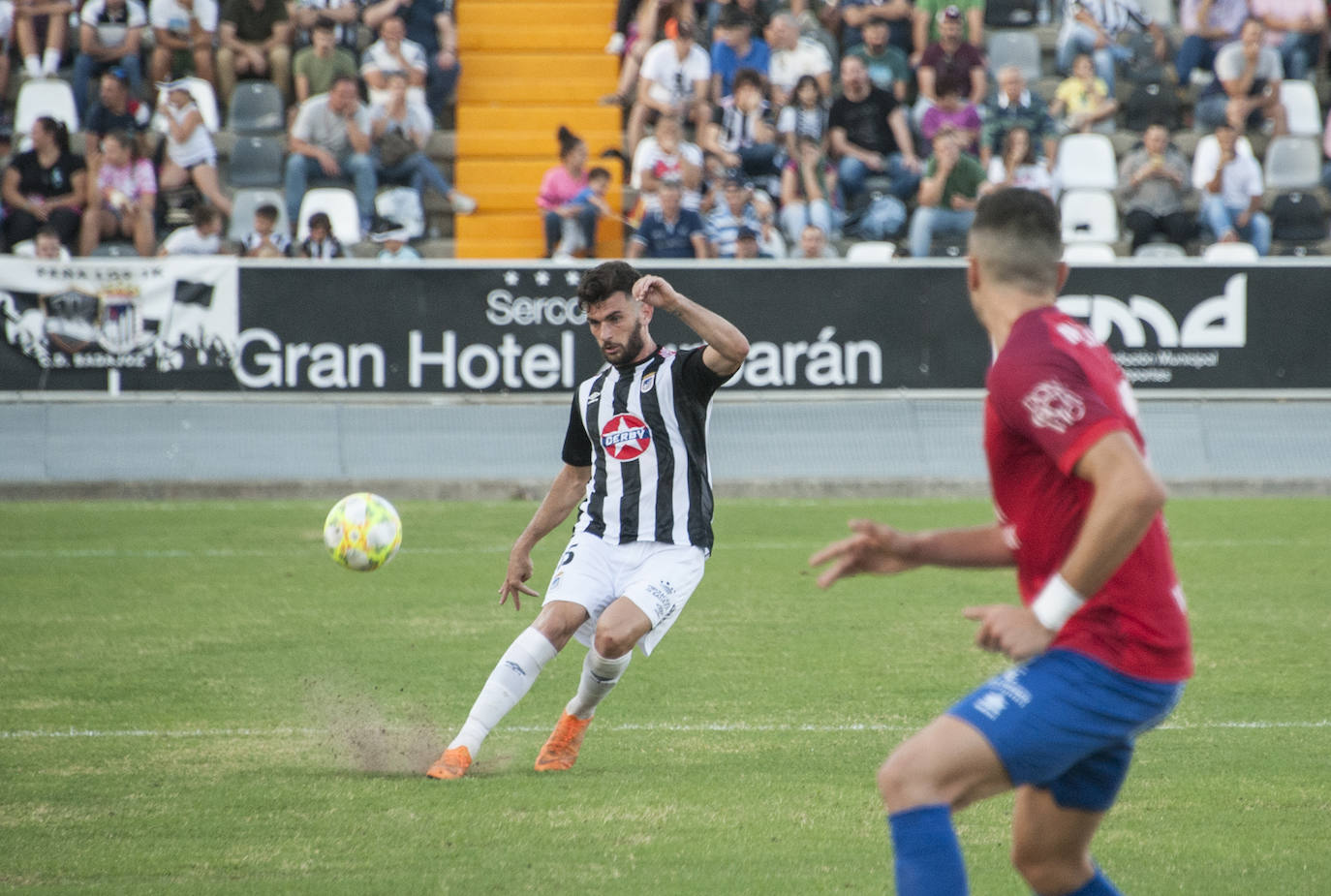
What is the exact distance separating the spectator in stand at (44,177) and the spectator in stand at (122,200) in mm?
254

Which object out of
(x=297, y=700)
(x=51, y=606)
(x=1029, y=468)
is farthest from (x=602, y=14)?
(x=1029, y=468)

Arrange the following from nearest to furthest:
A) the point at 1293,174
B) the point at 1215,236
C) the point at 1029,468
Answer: the point at 1029,468 → the point at 1215,236 → the point at 1293,174

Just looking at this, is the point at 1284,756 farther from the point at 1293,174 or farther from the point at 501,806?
the point at 1293,174

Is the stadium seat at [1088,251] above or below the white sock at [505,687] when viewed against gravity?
above

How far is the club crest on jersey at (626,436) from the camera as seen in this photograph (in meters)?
6.66

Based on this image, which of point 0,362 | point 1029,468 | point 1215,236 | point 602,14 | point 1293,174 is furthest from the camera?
point 602,14

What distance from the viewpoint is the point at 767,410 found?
15.5 m

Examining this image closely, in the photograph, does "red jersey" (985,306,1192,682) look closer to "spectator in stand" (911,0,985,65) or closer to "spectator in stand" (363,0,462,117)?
"spectator in stand" (911,0,985,65)

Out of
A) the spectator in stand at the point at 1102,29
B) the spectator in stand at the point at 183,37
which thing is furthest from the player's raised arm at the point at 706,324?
the spectator in stand at the point at 1102,29

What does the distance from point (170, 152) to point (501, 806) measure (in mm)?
15041

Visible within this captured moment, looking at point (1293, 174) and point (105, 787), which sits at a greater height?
point (1293, 174)

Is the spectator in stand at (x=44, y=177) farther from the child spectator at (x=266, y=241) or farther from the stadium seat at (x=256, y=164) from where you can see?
the child spectator at (x=266, y=241)

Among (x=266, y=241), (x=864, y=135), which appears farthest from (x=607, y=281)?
(x=864, y=135)

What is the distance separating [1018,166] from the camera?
1894 centimetres
